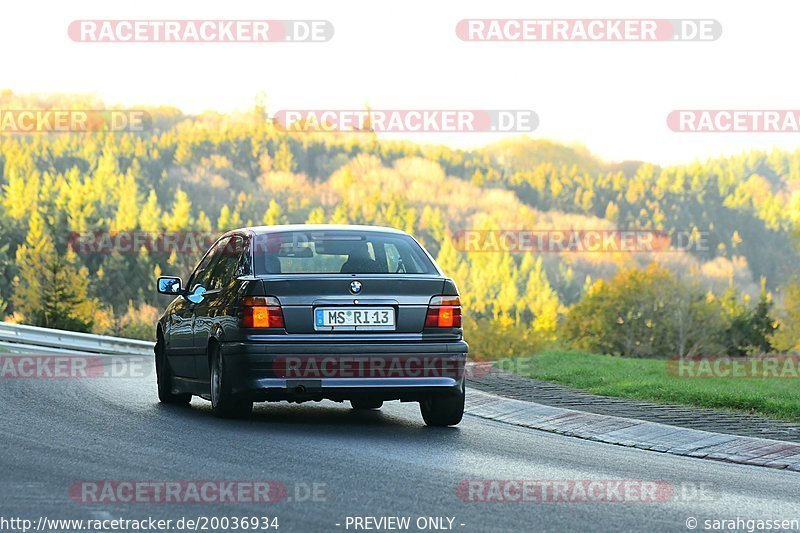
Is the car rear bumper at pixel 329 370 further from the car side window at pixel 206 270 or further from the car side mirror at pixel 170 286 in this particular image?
the car side window at pixel 206 270

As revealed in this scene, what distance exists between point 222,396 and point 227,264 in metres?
1.38

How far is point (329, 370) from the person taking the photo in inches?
420

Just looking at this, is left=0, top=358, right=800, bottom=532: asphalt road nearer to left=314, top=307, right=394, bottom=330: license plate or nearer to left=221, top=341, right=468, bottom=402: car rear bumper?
left=221, top=341, right=468, bottom=402: car rear bumper

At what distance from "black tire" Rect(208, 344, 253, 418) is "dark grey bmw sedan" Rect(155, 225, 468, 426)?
0.01 m

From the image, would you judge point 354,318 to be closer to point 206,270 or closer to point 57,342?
point 206,270

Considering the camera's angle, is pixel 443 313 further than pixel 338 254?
No

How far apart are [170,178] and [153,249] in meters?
75.6

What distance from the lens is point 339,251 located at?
1145 centimetres

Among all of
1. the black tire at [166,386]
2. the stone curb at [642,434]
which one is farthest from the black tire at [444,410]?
the black tire at [166,386]

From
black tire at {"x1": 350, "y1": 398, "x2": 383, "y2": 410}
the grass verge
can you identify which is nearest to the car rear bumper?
black tire at {"x1": 350, "y1": 398, "x2": 383, "y2": 410}

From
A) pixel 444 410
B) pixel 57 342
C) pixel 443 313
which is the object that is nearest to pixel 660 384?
pixel 444 410

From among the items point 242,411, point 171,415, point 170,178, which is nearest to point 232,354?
point 242,411

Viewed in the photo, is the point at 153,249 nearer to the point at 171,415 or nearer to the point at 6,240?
the point at 6,240

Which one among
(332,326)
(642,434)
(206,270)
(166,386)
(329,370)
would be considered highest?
(206,270)
